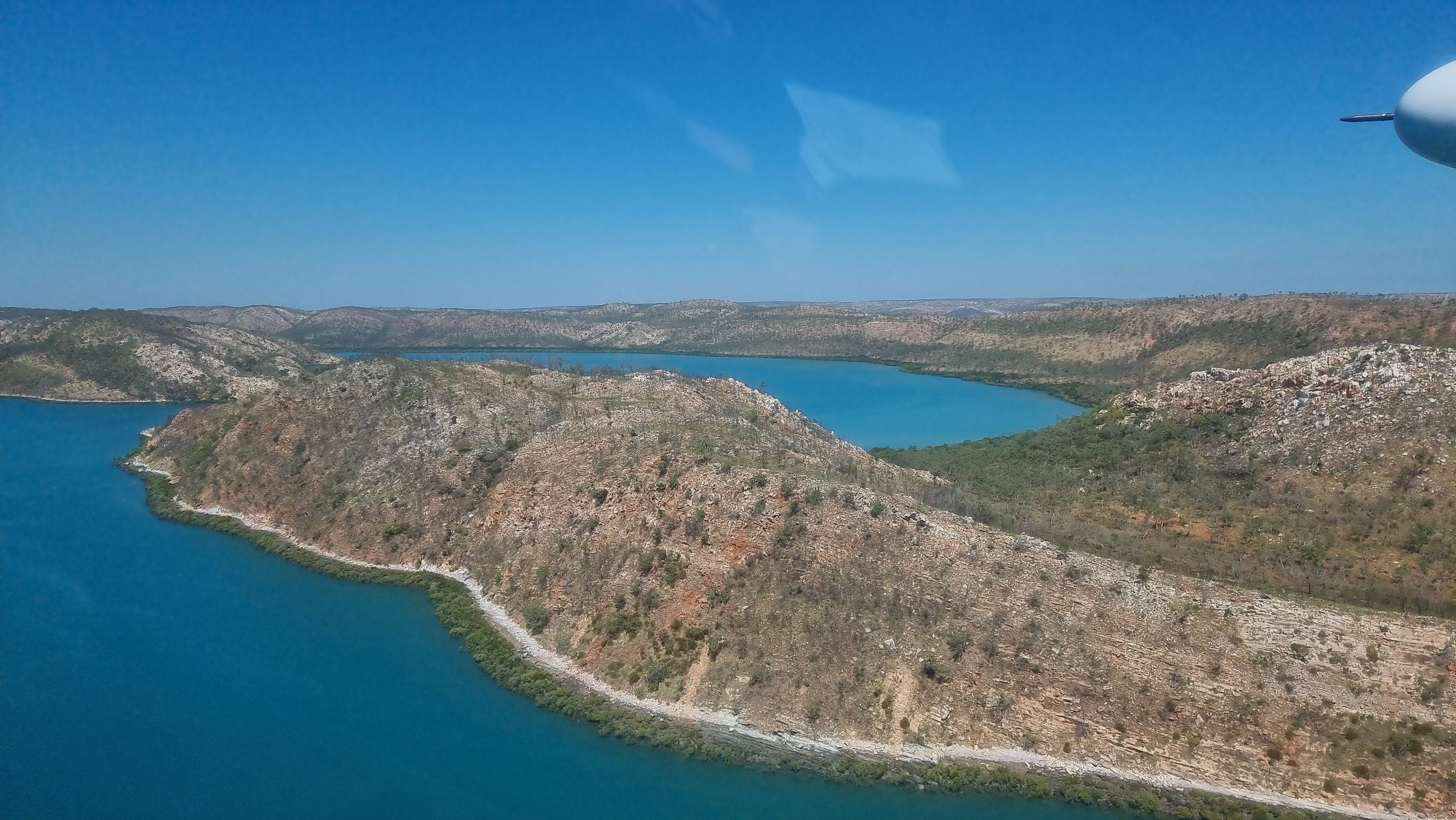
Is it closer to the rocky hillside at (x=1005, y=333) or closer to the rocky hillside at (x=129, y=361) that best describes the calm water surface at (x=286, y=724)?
the rocky hillside at (x=129, y=361)

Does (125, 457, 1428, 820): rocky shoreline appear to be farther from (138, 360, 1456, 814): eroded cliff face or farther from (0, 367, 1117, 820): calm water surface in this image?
(0, 367, 1117, 820): calm water surface

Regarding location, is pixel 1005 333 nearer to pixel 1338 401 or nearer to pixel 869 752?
pixel 1338 401

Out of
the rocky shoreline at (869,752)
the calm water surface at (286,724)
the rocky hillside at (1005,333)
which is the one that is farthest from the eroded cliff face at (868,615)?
the rocky hillside at (1005,333)

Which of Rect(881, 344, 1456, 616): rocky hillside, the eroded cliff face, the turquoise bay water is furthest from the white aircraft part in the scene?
the turquoise bay water

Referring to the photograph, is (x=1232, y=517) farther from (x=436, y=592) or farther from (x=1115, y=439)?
(x=436, y=592)

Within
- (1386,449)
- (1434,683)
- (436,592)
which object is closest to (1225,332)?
(1386,449)

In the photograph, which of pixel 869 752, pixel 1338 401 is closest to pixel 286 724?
pixel 869 752
